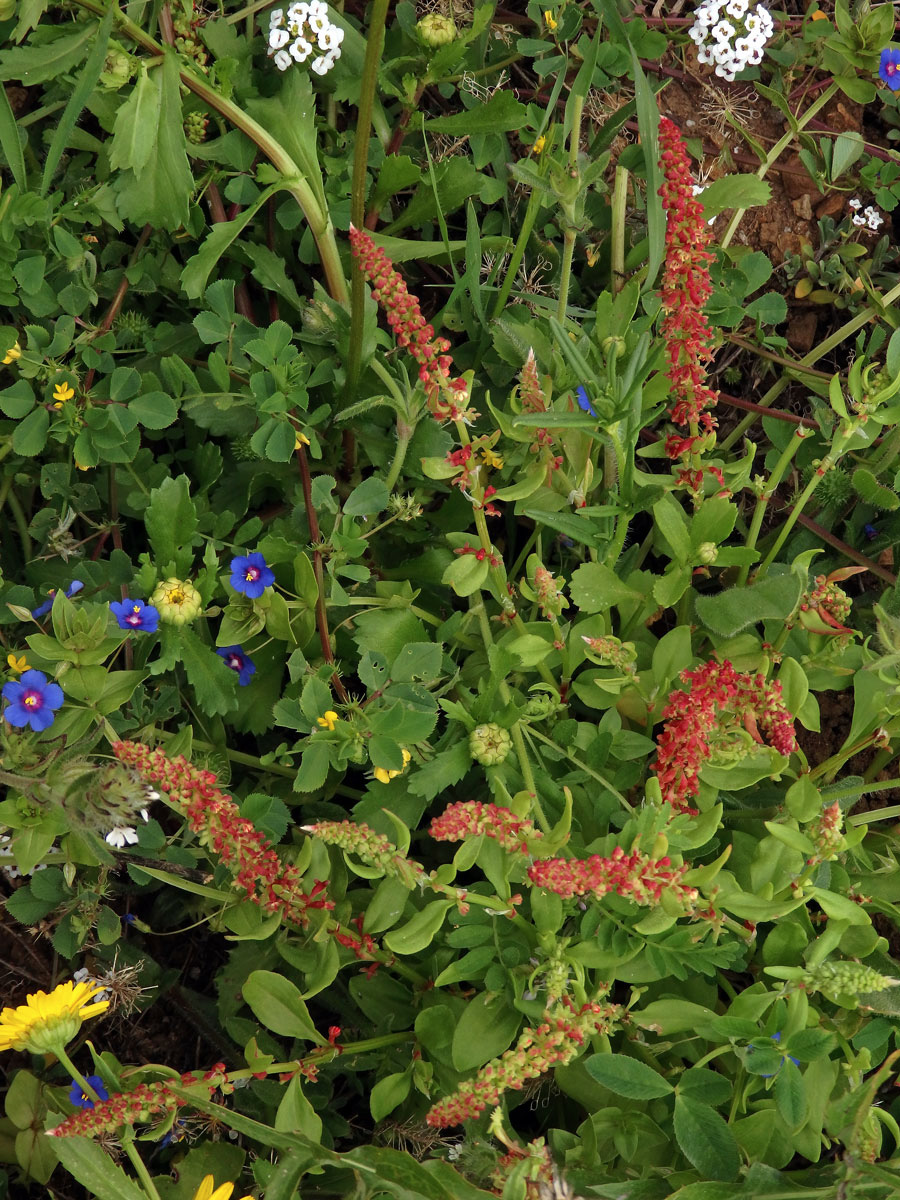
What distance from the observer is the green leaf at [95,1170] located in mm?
1893

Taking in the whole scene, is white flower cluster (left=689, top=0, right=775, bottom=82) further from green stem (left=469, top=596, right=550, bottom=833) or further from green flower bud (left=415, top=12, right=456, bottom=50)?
green stem (left=469, top=596, right=550, bottom=833)

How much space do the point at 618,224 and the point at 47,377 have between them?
147 centimetres

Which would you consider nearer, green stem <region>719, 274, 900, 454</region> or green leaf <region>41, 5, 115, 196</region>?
green leaf <region>41, 5, 115, 196</region>

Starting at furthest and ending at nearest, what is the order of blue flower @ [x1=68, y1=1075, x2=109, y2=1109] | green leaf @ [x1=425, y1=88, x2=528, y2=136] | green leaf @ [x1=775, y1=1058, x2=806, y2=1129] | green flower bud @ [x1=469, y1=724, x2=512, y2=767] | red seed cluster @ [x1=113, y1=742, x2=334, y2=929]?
green leaf @ [x1=425, y1=88, x2=528, y2=136]
green flower bud @ [x1=469, y1=724, x2=512, y2=767]
blue flower @ [x1=68, y1=1075, x2=109, y2=1109]
green leaf @ [x1=775, y1=1058, x2=806, y2=1129]
red seed cluster @ [x1=113, y1=742, x2=334, y2=929]

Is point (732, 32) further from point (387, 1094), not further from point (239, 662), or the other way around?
point (387, 1094)

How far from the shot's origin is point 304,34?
2596mm

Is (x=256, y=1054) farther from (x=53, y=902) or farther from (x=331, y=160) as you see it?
(x=331, y=160)

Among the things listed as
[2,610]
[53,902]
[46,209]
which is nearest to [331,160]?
[46,209]

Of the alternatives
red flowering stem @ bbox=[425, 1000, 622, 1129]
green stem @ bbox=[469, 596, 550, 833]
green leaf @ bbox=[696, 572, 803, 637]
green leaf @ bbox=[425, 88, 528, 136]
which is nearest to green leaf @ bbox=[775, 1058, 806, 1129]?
red flowering stem @ bbox=[425, 1000, 622, 1129]

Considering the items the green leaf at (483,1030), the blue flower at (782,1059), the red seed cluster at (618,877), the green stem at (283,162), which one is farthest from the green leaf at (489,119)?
the blue flower at (782,1059)

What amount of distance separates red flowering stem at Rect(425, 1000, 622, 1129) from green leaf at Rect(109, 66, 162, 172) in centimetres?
192

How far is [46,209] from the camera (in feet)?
8.02

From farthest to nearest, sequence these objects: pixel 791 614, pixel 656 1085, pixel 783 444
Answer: pixel 783 444 < pixel 791 614 < pixel 656 1085

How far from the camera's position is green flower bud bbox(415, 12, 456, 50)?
2.44 meters
